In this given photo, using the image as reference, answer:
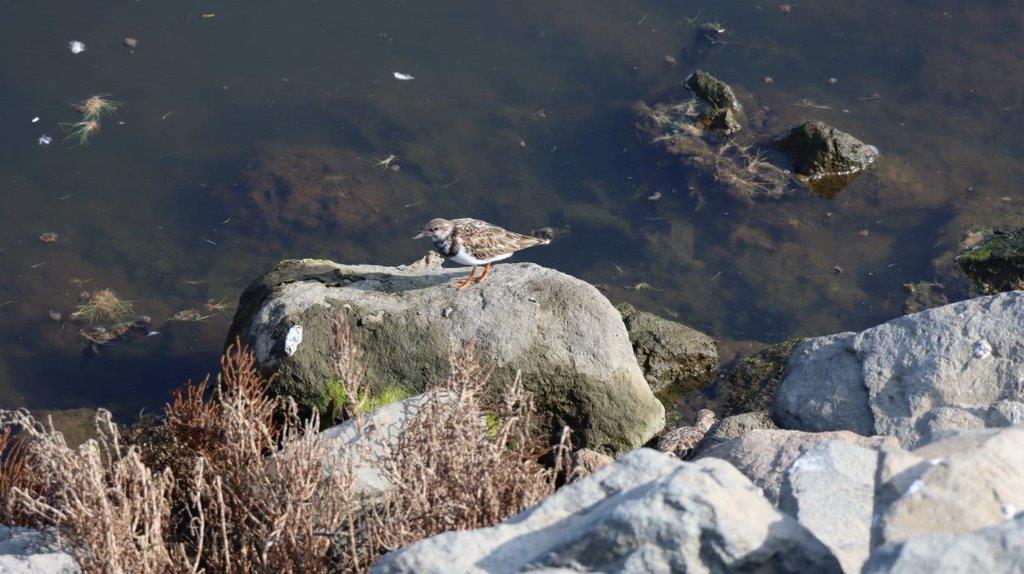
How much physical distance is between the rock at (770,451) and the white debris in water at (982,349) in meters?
1.15

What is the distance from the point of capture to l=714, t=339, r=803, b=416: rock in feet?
28.7

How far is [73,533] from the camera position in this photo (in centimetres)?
496

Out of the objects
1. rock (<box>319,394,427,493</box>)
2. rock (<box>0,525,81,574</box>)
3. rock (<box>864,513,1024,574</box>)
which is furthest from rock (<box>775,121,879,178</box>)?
rock (<box>864,513,1024,574</box>)

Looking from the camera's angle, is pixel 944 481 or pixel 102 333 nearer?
pixel 944 481

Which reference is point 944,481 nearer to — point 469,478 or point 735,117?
point 469,478

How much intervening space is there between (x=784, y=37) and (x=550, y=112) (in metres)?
3.90

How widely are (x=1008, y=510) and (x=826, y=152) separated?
31.3 ft

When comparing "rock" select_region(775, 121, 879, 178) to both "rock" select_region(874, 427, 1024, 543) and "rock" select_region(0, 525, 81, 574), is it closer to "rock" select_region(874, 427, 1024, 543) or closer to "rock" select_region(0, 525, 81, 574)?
"rock" select_region(874, 427, 1024, 543)

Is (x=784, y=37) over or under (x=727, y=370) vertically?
over

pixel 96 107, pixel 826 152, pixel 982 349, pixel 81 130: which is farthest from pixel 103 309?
pixel 982 349

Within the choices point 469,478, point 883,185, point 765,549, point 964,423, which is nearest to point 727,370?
point 964,423

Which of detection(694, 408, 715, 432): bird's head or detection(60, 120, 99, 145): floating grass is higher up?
detection(60, 120, 99, 145): floating grass

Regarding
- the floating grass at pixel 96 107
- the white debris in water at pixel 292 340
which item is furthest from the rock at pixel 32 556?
the floating grass at pixel 96 107

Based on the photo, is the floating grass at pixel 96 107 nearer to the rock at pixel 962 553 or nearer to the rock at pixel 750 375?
the rock at pixel 750 375
